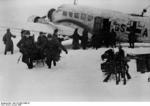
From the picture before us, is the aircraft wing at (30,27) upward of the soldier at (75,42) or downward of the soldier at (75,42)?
upward

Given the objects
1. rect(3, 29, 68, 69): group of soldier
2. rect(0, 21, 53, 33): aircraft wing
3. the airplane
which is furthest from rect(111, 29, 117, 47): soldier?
rect(3, 29, 68, 69): group of soldier

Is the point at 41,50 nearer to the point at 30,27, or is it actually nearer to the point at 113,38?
the point at 113,38

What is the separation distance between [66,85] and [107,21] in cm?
454

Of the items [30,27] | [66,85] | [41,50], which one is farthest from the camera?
[30,27]

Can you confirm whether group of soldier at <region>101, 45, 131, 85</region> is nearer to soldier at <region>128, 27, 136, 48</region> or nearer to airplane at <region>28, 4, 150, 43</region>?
soldier at <region>128, 27, 136, 48</region>

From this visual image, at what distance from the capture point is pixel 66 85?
8648 mm

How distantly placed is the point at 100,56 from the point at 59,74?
5.17 ft

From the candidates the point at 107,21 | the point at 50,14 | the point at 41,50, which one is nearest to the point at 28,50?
the point at 41,50

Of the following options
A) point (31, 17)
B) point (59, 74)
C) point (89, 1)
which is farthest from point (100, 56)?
point (31, 17)

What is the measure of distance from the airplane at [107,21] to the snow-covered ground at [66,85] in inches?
124

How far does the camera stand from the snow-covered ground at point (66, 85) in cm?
848

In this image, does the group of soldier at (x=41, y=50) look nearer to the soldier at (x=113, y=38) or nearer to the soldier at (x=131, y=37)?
the soldier at (x=113, y=38)

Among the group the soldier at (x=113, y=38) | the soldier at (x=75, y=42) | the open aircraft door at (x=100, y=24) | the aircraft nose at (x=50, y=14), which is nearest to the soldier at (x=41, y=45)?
the soldier at (x=75, y=42)

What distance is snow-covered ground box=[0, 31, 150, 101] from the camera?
8.48 metres
